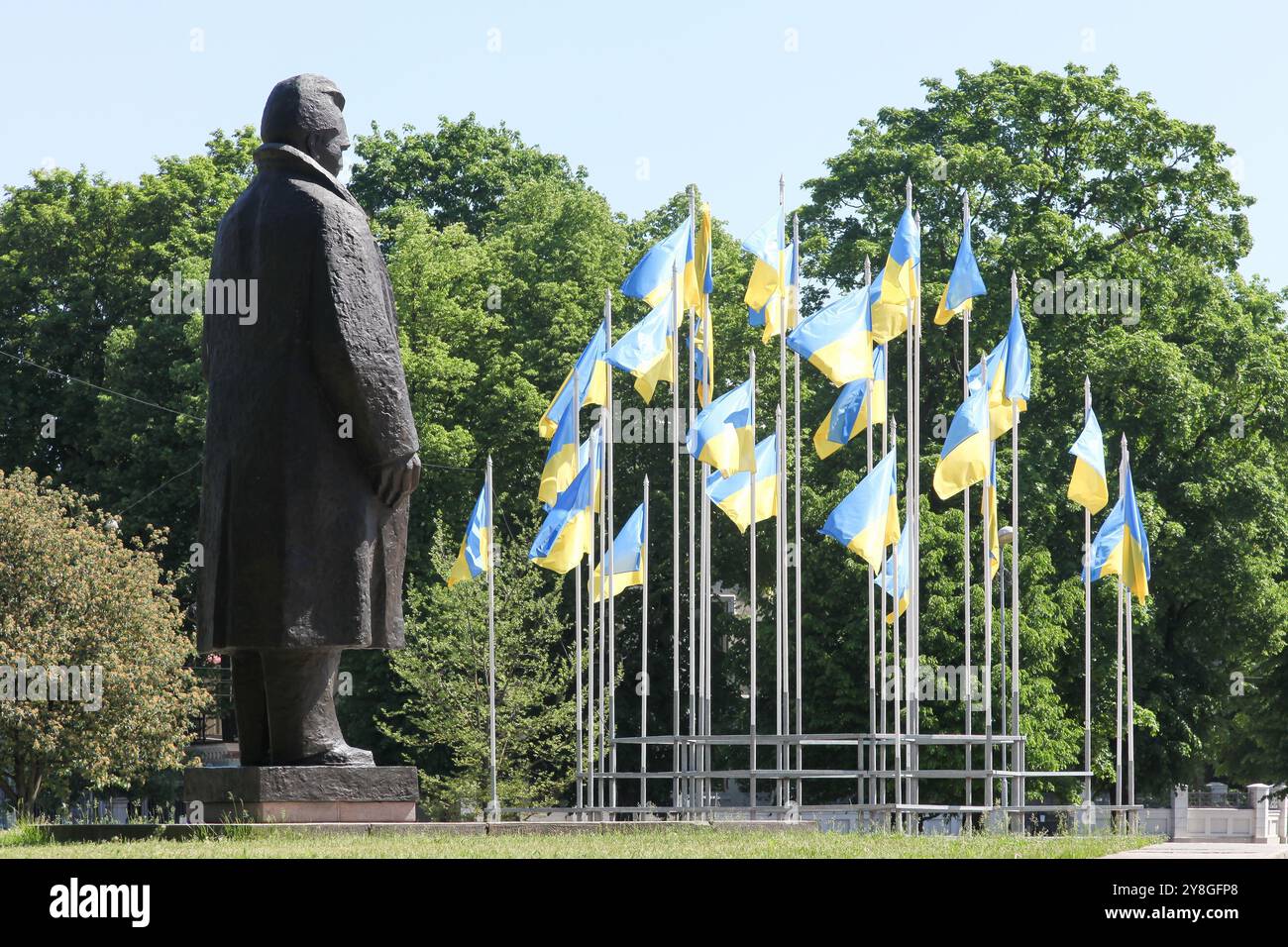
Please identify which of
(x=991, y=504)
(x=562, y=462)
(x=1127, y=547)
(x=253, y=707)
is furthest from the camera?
(x=562, y=462)

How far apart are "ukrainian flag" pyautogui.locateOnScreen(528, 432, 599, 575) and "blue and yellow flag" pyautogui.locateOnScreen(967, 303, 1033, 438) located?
533 cm

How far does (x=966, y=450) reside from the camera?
24.5 metres

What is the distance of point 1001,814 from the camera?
23.8 m

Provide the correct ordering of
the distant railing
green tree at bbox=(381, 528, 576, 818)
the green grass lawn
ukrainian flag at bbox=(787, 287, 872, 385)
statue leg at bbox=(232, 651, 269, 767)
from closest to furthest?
the green grass lawn, statue leg at bbox=(232, 651, 269, 767), ukrainian flag at bbox=(787, 287, 872, 385), green tree at bbox=(381, 528, 576, 818), the distant railing

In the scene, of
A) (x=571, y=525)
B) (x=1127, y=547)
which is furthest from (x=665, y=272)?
(x=1127, y=547)

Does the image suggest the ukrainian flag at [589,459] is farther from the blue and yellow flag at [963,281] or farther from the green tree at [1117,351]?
the green tree at [1117,351]

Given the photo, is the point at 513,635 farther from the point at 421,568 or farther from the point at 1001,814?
the point at 1001,814

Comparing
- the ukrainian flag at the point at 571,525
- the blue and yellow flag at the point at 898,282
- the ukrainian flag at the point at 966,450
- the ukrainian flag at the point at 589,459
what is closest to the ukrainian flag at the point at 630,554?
the ukrainian flag at the point at 589,459

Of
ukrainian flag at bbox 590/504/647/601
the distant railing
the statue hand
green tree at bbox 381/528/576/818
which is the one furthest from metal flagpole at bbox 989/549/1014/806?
the distant railing

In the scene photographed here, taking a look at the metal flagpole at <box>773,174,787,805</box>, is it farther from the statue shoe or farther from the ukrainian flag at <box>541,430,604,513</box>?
the statue shoe

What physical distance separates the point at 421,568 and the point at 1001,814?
19.7m

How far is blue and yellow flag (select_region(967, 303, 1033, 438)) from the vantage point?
26.4m

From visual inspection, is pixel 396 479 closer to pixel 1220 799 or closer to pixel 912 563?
pixel 912 563

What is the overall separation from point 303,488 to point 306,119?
2.61 metres
